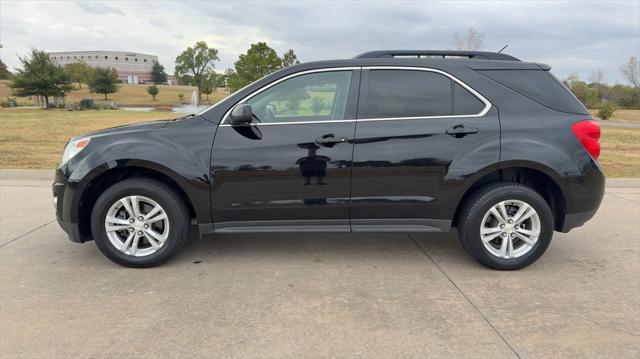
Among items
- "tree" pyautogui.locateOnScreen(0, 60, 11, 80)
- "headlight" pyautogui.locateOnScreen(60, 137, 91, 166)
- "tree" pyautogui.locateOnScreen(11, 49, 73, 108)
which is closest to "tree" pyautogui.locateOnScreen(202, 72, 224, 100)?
"tree" pyautogui.locateOnScreen(0, 60, 11, 80)

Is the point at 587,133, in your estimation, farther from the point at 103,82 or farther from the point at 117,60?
the point at 117,60

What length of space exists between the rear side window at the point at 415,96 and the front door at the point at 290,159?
0.18 meters

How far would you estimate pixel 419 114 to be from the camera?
3766 mm

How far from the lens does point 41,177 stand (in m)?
7.40

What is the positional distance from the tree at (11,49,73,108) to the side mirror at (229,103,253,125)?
37.2 m

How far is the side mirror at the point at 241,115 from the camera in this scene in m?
3.62

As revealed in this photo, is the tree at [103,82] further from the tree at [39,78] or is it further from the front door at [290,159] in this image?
the front door at [290,159]

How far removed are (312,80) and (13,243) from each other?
343cm

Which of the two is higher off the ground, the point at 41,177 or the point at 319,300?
the point at 41,177

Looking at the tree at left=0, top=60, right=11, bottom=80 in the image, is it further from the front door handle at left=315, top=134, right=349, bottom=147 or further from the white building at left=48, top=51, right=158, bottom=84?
the front door handle at left=315, top=134, right=349, bottom=147

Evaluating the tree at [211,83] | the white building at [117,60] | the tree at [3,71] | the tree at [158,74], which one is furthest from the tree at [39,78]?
the white building at [117,60]

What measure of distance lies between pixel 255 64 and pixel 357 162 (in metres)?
41.4

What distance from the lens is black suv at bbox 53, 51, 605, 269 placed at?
370cm

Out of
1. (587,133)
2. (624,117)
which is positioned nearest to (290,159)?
(587,133)
